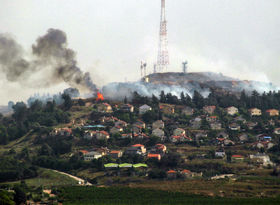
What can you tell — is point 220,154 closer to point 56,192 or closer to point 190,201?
point 190,201

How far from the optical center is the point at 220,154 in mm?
149250

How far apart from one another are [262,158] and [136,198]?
139ft

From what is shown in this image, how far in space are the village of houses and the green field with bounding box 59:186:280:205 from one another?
54.0 ft

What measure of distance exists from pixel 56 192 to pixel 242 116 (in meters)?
88.6

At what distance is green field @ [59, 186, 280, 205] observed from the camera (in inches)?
4523

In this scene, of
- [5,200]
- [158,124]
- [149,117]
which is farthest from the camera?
[149,117]

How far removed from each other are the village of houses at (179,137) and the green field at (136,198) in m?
16.5

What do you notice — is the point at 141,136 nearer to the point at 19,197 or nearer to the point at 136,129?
the point at 136,129

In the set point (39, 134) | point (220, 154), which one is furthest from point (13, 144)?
point (220, 154)

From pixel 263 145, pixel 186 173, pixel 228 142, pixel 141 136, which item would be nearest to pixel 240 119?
pixel 228 142

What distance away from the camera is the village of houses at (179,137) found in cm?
14512

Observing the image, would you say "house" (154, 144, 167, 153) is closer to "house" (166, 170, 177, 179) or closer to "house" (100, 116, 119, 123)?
"house" (166, 170, 177, 179)

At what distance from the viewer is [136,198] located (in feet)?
388

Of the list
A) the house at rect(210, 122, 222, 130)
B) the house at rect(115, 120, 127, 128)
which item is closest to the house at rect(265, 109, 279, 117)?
the house at rect(210, 122, 222, 130)
